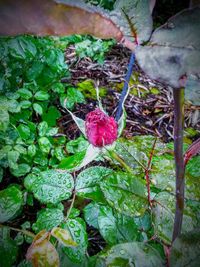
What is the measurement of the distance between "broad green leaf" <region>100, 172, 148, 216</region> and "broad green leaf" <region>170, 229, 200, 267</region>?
0.12 metres

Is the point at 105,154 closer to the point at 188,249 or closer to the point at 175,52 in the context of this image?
the point at 188,249

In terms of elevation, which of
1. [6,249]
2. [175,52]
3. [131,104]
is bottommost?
[6,249]

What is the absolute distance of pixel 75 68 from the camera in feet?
6.06

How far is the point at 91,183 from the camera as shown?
74cm

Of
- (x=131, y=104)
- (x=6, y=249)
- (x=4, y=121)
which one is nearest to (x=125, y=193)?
(x=6, y=249)

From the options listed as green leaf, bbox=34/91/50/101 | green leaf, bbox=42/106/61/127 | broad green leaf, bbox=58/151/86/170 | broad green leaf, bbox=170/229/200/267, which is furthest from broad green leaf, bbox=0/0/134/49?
green leaf, bbox=42/106/61/127

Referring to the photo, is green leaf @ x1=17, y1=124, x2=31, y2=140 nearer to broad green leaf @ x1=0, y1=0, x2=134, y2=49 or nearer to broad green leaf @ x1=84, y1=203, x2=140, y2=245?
broad green leaf @ x1=84, y1=203, x2=140, y2=245

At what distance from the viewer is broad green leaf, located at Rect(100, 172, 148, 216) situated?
60 cm

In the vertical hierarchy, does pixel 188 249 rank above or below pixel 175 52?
below

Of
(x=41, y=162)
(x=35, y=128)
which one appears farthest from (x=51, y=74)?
(x=41, y=162)

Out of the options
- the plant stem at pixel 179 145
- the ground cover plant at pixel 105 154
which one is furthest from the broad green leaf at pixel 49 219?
the plant stem at pixel 179 145

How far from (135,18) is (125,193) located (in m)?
0.36

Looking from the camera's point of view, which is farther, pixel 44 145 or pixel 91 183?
pixel 44 145

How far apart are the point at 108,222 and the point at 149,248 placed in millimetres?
204
